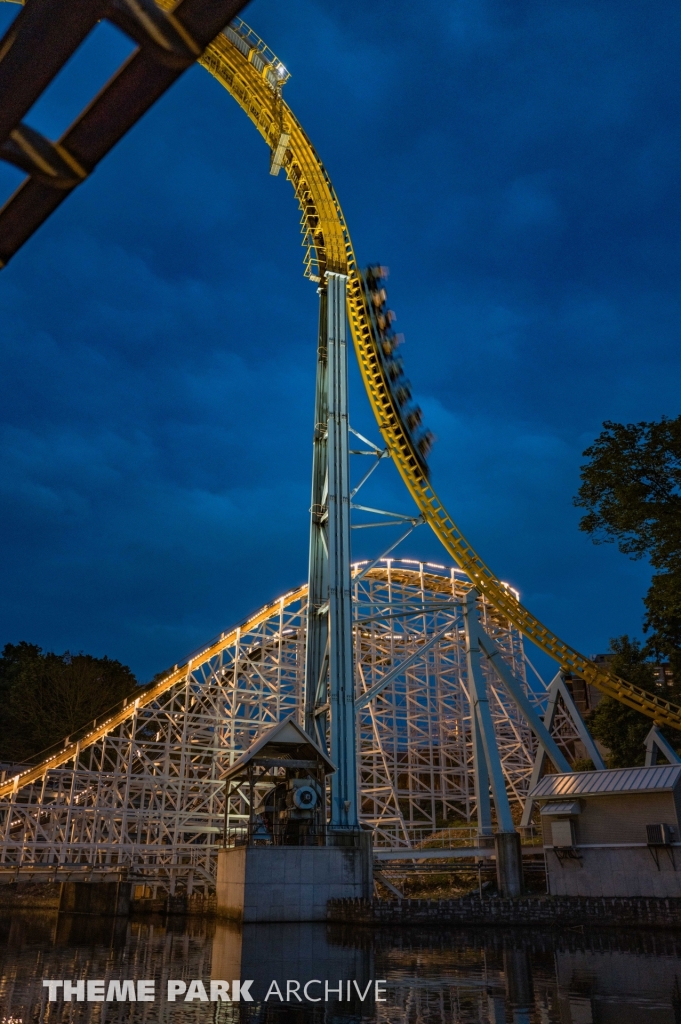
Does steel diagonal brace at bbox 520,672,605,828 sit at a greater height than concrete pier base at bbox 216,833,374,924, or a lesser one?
greater

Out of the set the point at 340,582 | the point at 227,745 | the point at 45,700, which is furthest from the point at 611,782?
the point at 45,700

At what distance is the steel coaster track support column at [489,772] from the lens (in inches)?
633

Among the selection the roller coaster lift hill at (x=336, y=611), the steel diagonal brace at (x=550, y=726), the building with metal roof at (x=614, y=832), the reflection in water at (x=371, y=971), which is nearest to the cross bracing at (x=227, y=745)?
the roller coaster lift hill at (x=336, y=611)

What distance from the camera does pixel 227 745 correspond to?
24812 mm

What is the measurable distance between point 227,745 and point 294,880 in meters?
10.3

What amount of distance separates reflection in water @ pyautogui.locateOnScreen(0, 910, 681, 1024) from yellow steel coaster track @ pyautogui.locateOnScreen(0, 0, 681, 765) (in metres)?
10.3

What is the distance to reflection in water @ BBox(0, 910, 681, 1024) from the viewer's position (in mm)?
6402

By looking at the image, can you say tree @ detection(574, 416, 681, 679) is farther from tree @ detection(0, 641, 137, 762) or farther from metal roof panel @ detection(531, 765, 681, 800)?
tree @ detection(0, 641, 137, 762)

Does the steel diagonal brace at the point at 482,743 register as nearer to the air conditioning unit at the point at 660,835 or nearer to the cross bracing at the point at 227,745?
the cross bracing at the point at 227,745

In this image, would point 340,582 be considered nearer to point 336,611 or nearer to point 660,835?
point 336,611

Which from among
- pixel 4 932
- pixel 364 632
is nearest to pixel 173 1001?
pixel 4 932

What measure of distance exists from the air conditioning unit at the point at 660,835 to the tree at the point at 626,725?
1310 cm

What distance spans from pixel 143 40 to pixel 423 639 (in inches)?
1020

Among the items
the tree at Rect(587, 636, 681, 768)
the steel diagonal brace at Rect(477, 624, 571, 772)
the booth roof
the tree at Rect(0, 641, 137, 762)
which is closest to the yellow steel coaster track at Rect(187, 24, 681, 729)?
the steel diagonal brace at Rect(477, 624, 571, 772)
